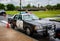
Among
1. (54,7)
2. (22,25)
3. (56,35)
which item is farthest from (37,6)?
(56,35)

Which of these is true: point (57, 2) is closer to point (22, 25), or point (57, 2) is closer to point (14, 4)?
point (14, 4)

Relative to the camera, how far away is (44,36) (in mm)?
12242

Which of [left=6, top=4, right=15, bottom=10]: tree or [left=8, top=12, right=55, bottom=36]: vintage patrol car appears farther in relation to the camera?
[left=6, top=4, right=15, bottom=10]: tree

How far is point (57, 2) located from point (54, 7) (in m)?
1.29

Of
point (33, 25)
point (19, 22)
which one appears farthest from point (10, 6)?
point (33, 25)

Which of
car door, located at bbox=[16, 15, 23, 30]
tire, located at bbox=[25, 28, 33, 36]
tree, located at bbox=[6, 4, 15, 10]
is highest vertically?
car door, located at bbox=[16, 15, 23, 30]

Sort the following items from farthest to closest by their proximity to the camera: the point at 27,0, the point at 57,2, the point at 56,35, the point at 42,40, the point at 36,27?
the point at 27,0 < the point at 57,2 < the point at 36,27 < the point at 42,40 < the point at 56,35

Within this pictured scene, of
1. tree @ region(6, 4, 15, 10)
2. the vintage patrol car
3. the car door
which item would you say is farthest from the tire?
tree @ region(6, 4, 15, 10)

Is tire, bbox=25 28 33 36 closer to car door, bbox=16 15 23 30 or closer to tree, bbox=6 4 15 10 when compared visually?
car door, bbox=16 15 23 30

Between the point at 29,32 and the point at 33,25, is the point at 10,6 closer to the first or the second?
the point at 29,32

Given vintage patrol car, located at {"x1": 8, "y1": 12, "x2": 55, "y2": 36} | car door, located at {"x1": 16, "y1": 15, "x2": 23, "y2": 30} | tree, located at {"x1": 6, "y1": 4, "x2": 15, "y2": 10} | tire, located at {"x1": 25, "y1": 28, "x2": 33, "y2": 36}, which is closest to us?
vintage patrol car, located at {"x1": 8, "y1": 12, "x2": 55, "y2": 36}

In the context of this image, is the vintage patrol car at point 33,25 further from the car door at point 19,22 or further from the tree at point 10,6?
the tree at point 10,6

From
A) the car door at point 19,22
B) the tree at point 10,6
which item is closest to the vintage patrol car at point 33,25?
the car door at point 19,22

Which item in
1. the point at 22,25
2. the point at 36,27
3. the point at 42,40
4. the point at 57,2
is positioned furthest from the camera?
the point at 57,2
